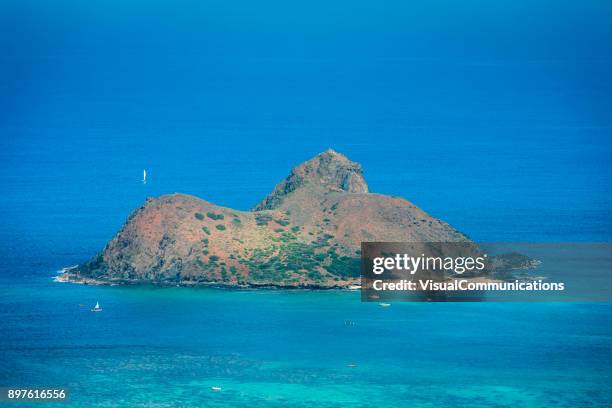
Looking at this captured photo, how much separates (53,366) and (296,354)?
20.8 meters

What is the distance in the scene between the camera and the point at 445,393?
186 meters

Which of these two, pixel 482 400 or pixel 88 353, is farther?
pixel 88 353

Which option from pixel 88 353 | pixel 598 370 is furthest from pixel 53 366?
pixel 598 370

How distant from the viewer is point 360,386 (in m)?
188

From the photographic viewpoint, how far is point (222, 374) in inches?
7539

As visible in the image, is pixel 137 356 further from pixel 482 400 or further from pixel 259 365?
pixel 482 400

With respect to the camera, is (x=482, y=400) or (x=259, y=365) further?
(x=259, y=365)

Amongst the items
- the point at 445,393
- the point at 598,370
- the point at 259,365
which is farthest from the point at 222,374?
the point at 598,370

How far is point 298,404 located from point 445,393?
40.5 feet


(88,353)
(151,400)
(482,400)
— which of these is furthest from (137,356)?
(482,400)

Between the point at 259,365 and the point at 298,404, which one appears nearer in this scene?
the point at 298,404

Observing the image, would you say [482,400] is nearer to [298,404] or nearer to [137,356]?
[298,404]

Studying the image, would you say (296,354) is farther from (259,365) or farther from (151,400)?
(151,400)

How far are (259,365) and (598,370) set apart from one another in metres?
28.0
